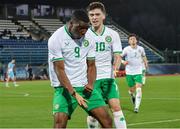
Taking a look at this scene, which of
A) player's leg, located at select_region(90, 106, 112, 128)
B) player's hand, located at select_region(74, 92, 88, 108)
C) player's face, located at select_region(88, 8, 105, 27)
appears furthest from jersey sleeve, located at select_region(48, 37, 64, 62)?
player's face, located at select_region(88, 8, 105, 27)

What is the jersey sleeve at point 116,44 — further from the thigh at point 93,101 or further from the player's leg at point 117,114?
the thigh at point 93,101

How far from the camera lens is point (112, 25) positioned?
63406 mm

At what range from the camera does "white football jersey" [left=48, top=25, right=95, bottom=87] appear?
7812 mm

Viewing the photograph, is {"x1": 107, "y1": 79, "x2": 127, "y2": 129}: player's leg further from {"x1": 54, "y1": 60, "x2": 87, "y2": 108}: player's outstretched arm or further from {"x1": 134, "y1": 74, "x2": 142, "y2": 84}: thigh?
{"x1": 134, "y1": 74, "x2": 142, "y2": 84}: thigh

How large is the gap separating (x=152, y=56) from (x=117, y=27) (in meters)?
6.20

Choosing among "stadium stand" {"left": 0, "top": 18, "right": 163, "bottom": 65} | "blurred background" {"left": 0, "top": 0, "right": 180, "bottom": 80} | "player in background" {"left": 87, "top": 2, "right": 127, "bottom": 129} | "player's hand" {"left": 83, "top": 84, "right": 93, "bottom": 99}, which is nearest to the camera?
"player's hand" {"left": 83, "top": 84, "right": 93, "bottom": 99}

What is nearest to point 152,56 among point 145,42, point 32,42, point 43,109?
point 145,42

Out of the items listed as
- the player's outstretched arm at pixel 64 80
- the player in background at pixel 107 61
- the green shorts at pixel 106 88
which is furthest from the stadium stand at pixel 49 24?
the player's outstretched arm at pixel 64 80

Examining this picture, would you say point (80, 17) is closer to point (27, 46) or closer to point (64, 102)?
point (64, 102)

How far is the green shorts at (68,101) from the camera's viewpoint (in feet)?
25.7

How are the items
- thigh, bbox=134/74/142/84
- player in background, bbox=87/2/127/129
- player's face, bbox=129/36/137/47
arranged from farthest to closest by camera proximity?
1. thigh, bbox=134/74/142/84
2. player's face, bbox=129/36/137/47
3. player in background, bbox=87/2/127/129

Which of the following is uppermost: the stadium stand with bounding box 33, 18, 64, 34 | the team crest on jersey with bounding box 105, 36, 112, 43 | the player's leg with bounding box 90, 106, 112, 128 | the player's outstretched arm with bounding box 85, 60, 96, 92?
the stadium stand with bounding box 33, 18, 64, 34

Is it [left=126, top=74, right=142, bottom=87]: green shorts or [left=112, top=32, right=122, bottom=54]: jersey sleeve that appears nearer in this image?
[left=112, top=32, right=122, bottom=54]: jersey sleeve

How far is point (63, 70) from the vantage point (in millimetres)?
7734
